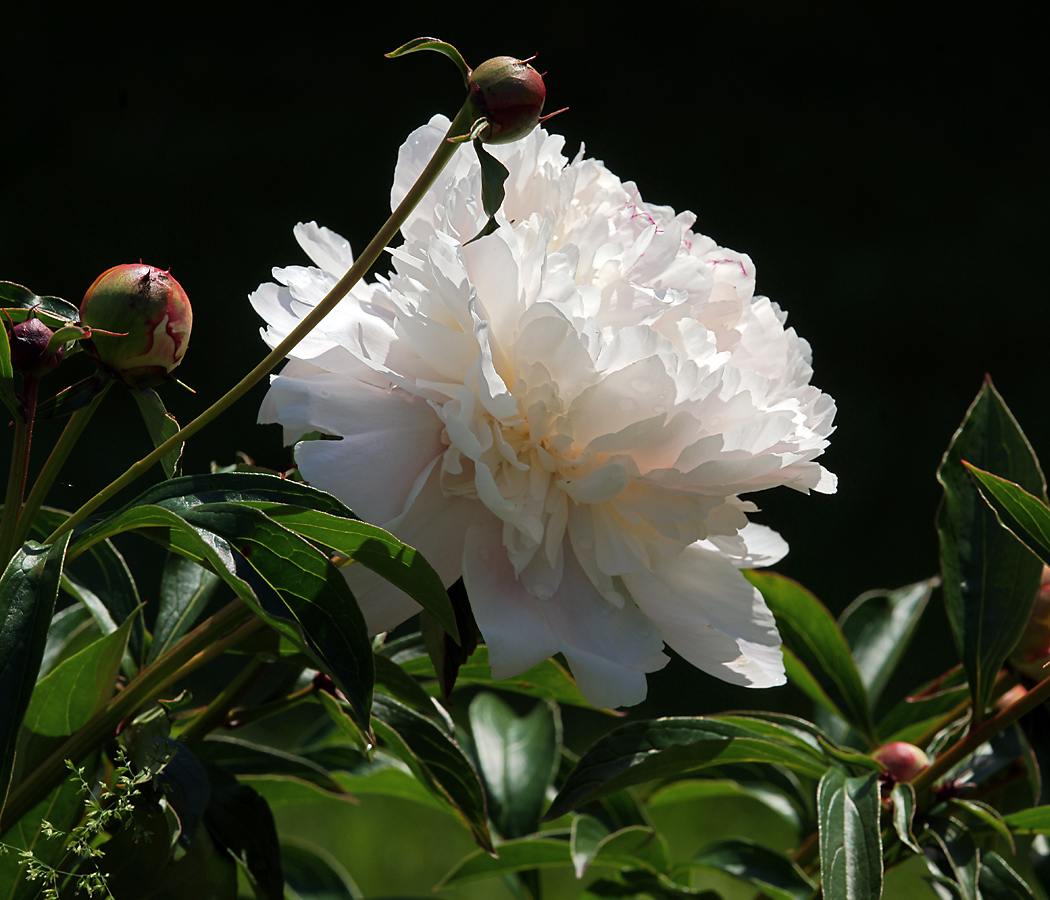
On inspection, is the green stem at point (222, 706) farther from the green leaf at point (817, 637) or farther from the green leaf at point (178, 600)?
the green leaf at point (817, 637)

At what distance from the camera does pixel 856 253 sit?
2703 mm

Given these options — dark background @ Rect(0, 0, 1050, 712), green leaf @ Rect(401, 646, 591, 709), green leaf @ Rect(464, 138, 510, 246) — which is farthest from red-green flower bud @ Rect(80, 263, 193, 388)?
dark background @ Rect(0, 0, 1050, 712)

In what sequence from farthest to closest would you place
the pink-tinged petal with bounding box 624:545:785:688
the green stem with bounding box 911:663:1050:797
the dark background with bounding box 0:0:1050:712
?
the dark background with bounding box 0:0:1050:712 → the green stem with bounding box 911:663:1050:797 → the pink-tinged petal with bounding box 624:545:785:688

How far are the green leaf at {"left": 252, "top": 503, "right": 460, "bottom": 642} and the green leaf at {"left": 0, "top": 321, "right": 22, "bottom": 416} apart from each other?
96 millimetres

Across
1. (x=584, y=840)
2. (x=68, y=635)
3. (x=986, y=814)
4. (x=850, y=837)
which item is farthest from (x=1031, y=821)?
(x=68, y=635)

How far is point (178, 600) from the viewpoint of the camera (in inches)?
22.0

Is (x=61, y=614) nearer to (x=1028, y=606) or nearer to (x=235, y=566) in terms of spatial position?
(x=235, y=566)

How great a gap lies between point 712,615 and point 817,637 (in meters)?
0.26

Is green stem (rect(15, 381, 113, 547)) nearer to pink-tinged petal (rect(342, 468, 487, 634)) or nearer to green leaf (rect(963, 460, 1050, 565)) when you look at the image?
pink-tinged petal (rect(342, 468, 487, 634))

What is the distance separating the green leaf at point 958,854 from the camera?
51cm

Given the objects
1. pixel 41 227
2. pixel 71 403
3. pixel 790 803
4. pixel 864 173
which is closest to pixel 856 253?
→ pixel 864 173

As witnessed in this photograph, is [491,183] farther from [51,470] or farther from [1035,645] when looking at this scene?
[1035,645]

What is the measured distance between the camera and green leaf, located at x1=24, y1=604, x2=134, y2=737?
439 mm

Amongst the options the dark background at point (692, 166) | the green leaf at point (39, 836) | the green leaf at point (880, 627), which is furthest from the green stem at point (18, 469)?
the dark background at point (692, 166)
